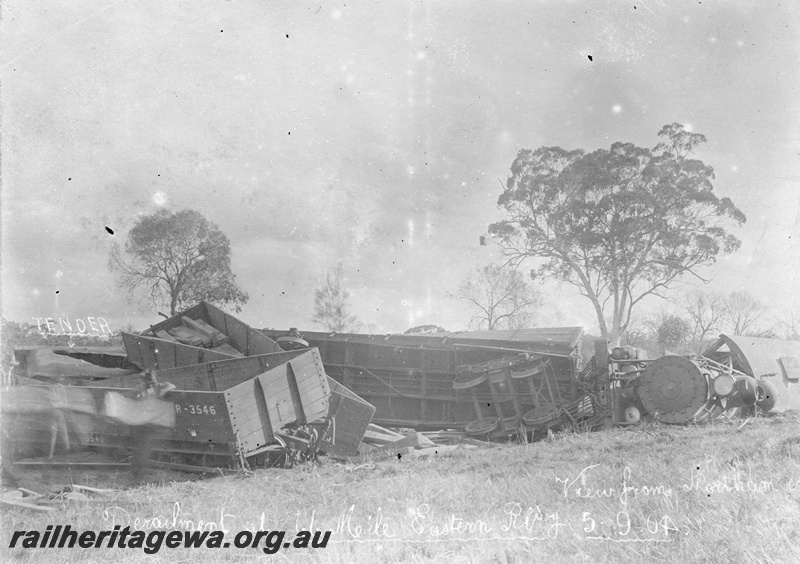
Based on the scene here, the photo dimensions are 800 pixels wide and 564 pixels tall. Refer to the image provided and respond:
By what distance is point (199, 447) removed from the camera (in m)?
7.73

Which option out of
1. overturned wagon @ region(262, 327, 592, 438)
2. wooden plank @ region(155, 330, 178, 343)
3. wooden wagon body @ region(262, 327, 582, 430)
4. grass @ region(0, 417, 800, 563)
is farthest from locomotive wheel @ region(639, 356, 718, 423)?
wooden plank @ region(155, 330, 178, 343)

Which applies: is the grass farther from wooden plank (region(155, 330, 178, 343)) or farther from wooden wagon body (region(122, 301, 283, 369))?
wooden plank (region(155, 330, 178, 343))

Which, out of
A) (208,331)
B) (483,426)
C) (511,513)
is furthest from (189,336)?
(511,513)

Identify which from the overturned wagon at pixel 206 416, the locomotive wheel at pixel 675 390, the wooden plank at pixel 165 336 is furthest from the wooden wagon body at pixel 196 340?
the locomotive wheel at pixel 675 390

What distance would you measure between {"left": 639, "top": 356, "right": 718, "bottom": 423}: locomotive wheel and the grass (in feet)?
11.8

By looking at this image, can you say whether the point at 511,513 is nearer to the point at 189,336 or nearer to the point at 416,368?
the point at 189,336

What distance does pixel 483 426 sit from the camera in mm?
12492

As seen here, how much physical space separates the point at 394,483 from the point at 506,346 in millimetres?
7491

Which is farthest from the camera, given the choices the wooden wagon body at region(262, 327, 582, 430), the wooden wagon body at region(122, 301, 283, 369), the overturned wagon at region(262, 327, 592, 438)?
the wooden wagon body at region(262, 327, 582, 430)

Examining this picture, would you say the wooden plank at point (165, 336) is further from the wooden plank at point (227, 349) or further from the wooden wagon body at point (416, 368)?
the wooden wagon body at point (416, 368)

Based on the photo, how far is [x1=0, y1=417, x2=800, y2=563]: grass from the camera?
3484 mm

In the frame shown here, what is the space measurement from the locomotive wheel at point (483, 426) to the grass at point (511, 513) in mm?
5906

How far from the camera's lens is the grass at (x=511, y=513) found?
3484 millimetres

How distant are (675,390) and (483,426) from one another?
411 cm
